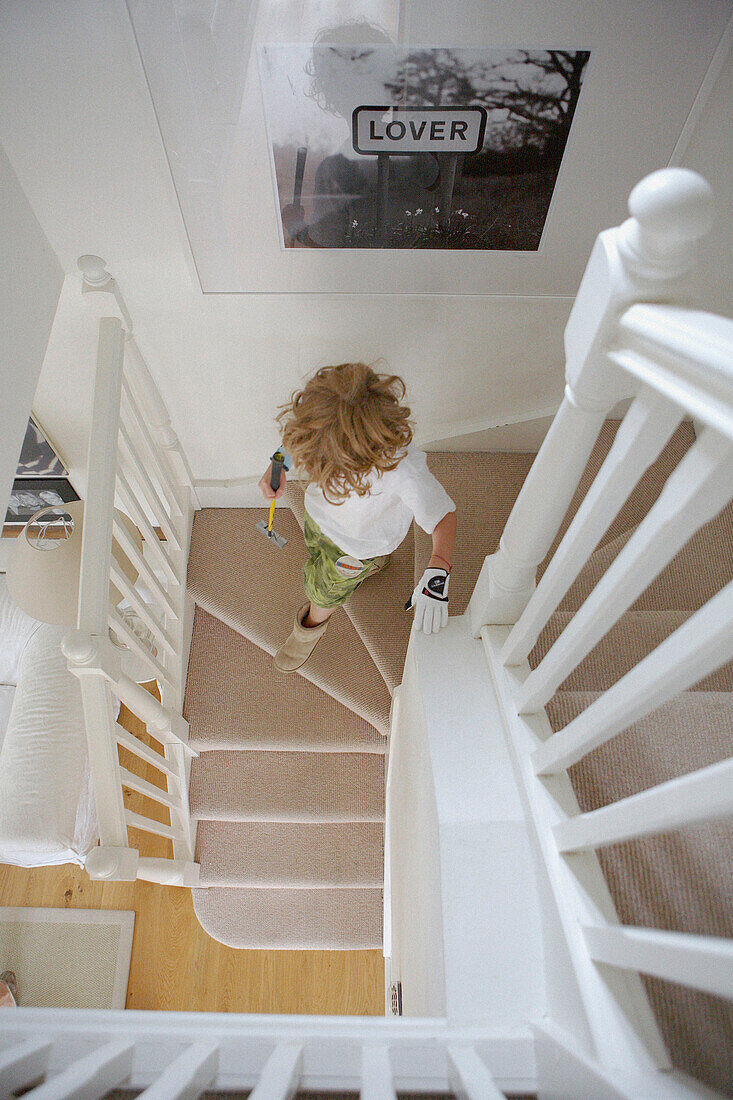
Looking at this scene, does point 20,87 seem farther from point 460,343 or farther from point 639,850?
point 639,850

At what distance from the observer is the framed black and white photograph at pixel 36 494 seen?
2426 mm

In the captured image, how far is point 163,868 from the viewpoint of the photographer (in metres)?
2.11

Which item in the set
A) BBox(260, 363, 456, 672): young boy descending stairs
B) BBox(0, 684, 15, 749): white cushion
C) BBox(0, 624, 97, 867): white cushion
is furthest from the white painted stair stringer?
BBox(0, 684, 15, 749): white cushion

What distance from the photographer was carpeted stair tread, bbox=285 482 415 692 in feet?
6.70

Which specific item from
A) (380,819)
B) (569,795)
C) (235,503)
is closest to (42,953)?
(380,819)

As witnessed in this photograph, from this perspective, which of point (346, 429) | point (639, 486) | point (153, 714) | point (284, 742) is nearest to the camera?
point (346, 429)

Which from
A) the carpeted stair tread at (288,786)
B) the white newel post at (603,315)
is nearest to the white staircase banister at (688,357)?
the white newel post at (603,315)

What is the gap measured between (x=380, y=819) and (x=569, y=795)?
146cm

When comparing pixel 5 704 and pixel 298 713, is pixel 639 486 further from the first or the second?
pixel 5 704

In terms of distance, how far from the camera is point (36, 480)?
242 centimetres

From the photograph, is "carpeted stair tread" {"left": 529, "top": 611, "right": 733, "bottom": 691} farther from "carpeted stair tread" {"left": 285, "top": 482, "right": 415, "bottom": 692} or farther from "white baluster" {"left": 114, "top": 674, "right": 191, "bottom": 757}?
"white baluster" {"left": 114, "top": 674, "right": 191, "bottom": 757}

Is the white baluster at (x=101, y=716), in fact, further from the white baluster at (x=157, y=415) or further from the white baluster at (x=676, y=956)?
the white baluster at (x=676, y=956)

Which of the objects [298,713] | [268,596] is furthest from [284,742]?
[268,596]

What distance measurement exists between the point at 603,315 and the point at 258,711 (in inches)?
75.1
